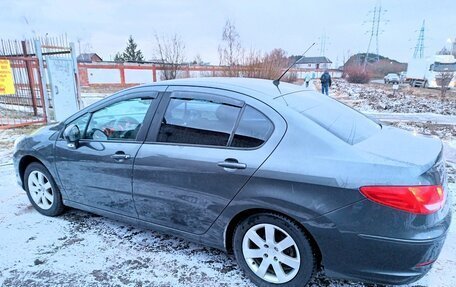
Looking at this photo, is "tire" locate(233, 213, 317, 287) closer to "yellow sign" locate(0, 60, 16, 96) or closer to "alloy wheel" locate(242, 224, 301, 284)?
"alloy wheel" locate(242, 224, 301, 284)

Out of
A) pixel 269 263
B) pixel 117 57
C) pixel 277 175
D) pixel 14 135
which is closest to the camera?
pixel 277 175

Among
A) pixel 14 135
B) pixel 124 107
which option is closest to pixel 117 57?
pixel 14 135

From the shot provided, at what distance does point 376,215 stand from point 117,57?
2868 inches

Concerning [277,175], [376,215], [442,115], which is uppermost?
[277,175]

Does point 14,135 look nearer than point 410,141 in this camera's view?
No

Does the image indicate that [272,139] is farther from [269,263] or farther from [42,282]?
[42,282]

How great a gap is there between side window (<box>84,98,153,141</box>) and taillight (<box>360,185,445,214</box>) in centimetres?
197

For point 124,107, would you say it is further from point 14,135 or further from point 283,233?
point 14,135

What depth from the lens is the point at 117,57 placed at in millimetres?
67938

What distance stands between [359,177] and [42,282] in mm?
2558

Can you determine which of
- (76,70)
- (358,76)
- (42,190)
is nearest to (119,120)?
(42,190)

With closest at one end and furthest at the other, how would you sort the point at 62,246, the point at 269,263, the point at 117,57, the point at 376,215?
the point at 376,215 < the point at 269,263 < the point at 62,246 < the point at 117,57

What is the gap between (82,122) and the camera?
10.7 ft

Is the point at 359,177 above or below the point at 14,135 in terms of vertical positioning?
above
